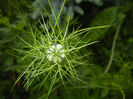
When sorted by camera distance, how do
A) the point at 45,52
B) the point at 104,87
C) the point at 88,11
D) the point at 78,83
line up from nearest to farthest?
the point at 45,52
the point at 78,83
the point at 104,87
the point at 88,11

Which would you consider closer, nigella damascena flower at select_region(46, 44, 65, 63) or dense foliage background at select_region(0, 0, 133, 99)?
nigella damascena flower at select_region(46, 44, 65, 63)

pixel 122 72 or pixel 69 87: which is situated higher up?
pixel 69 87

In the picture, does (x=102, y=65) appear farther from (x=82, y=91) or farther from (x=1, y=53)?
(x=1, y=53)

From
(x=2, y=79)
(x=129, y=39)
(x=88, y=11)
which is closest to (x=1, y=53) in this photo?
(x=2, y=79)

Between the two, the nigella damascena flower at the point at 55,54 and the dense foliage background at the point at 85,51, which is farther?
the dense foliage background at the point at 85,51

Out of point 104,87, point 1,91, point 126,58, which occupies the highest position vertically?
point 1,91

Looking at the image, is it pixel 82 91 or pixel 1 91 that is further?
pixel 82 91

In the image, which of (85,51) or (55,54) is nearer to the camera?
(55,54)

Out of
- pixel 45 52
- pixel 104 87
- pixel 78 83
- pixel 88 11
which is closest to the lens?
pixel 45 52
